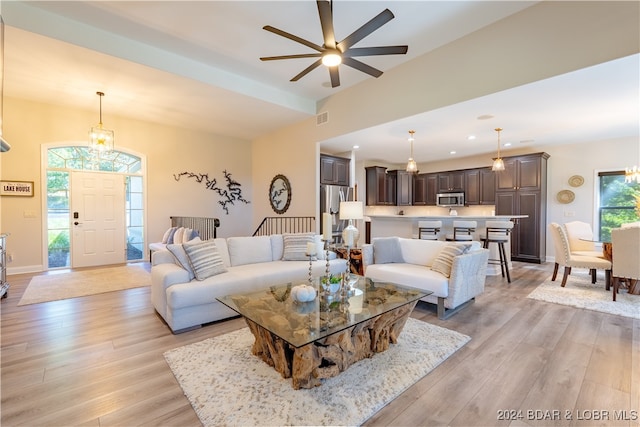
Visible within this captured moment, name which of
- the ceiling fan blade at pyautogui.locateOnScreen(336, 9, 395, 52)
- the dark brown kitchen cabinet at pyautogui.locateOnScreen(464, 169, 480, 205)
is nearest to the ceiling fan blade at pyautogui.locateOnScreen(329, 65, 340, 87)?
the ceiling fan blade at pyautogui.locateOnScreen(336, 9, 395, 52)

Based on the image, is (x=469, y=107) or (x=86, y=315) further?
(x=469, y=107)

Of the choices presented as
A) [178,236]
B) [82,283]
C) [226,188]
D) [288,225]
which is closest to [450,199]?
[288,225]

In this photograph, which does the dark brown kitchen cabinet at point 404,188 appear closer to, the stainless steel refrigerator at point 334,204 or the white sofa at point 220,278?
A: the stainless steel refrigerator at point 334,204

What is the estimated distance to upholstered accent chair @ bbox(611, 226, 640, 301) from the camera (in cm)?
365

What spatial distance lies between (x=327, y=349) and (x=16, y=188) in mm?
6826

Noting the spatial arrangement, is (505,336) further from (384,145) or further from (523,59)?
(384,145)

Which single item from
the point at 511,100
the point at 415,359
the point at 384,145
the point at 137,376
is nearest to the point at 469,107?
the point at 511,100

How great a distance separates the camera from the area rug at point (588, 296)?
3.50m

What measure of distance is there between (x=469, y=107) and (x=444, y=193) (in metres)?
4.95

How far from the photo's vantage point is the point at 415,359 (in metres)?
2.31

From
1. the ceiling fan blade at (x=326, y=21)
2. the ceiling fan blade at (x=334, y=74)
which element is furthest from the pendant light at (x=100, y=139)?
the ceiling fan blade at (x=326, y=21)

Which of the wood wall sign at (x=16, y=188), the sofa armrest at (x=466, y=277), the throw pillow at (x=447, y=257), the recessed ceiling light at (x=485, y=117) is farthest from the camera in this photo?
the wood wall sign at (x=16, y=188)

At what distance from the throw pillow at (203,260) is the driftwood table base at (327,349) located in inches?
46.4

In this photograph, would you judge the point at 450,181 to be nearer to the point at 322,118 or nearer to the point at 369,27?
the point at 322,118
